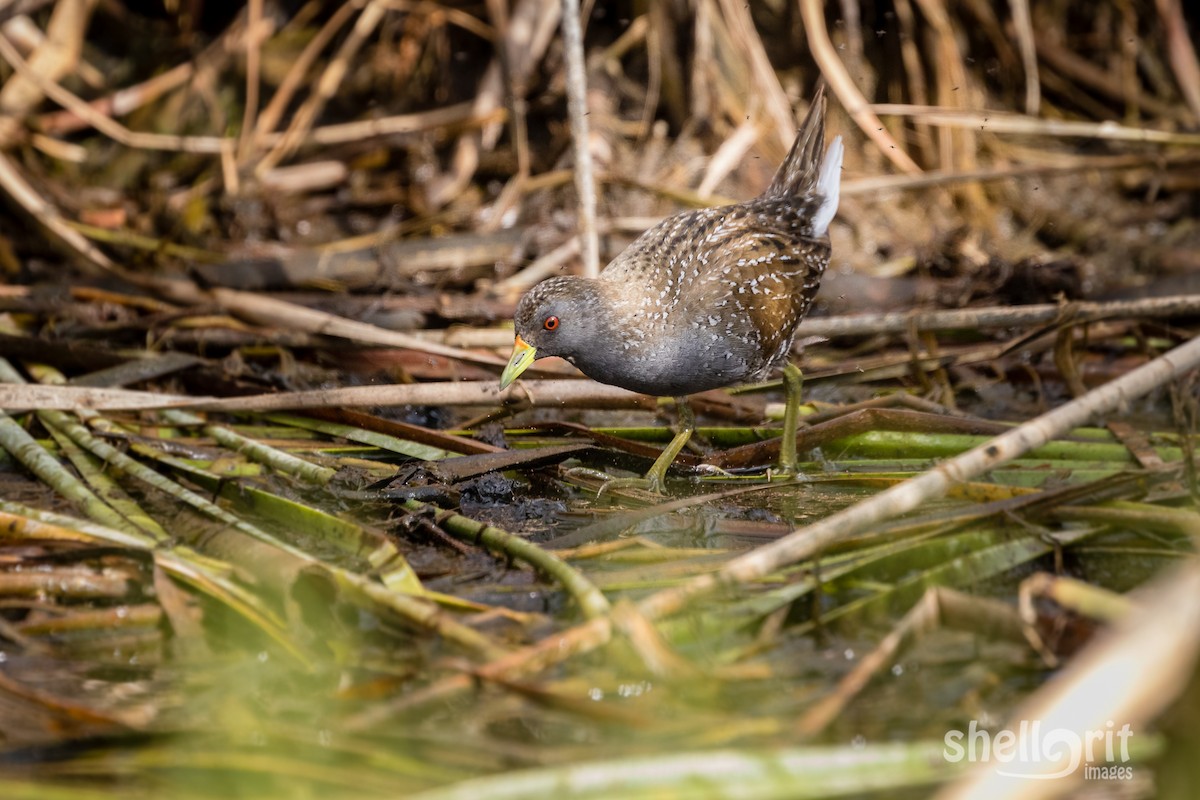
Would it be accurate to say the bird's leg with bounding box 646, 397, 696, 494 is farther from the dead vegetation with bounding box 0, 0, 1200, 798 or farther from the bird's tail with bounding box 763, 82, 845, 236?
the bird's tail with bounding box 763, 82, 845, 236

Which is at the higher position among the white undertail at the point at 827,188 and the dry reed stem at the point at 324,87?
Result: the dry reed stem at the point at 324,87

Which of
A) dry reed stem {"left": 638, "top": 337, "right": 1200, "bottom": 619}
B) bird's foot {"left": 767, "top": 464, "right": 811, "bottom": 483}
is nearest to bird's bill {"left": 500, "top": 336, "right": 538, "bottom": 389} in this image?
bird's foot {"left": 767, "top": 464, "right": 811, "bottom": 483}

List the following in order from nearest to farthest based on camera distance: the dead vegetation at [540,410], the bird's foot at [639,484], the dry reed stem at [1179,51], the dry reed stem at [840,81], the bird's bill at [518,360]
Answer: the dead vegetation at [540,410]
the bird's bill at [518,360]
the bird's foot at [639,484]
the dry reed stem at [840,81]
the dry reed stem at [1179,51]

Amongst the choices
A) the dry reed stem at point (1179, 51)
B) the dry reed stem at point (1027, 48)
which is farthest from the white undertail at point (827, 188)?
the dry reed stem at point (1179, 51)

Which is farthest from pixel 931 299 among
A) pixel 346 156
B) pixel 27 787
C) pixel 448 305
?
pixel 27 787

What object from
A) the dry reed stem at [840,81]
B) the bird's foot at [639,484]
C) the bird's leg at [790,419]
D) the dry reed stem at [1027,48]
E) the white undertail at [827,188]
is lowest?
the bird's foot at [639,484]

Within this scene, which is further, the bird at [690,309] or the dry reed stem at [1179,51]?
the dry reed stem at [1179,51]

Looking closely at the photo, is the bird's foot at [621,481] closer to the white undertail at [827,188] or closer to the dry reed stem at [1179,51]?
the white undertail at [827,188]

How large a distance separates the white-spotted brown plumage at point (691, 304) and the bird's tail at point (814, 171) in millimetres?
69

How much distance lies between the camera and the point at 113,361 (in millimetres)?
5512

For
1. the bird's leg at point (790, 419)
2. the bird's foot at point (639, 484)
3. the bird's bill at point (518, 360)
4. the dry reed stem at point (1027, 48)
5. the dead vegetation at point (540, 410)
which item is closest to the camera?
the dead vegetation at point (540, 410)

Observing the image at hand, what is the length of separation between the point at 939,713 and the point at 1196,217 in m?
5.97

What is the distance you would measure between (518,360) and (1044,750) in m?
2.91

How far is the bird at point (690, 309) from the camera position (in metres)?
4.59
